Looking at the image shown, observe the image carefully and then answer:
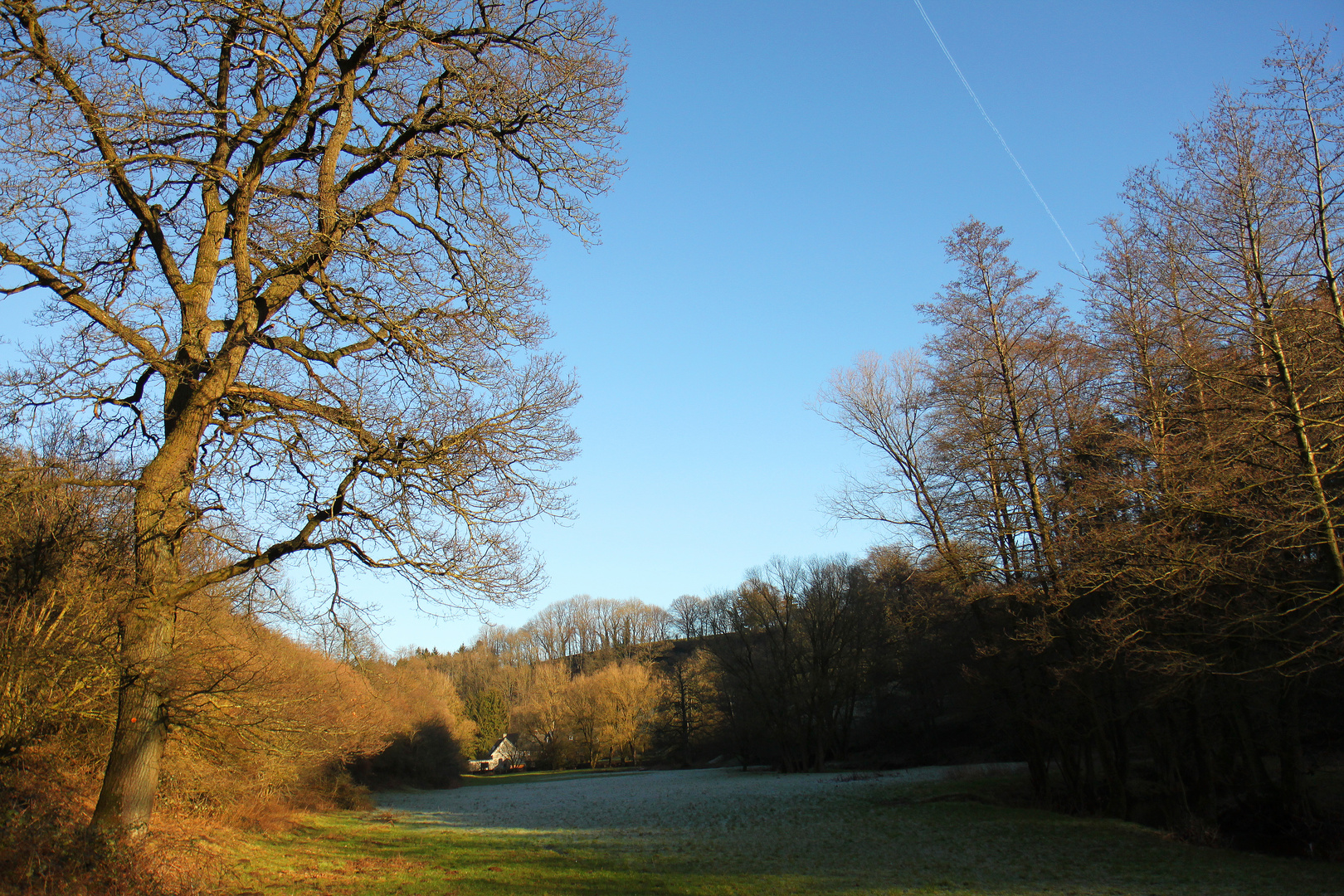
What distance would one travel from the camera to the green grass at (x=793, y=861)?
8492 millimetres

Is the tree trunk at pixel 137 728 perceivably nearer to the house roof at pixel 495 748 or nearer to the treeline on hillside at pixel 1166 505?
the treeline on hillside at pixel 1166 505

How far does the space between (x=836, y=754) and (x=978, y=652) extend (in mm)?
28092

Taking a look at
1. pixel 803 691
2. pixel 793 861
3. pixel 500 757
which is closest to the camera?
pixel 793 861

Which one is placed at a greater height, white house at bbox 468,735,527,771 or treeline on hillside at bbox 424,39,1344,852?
treeline on hillside at bbox 424,39,1344,852

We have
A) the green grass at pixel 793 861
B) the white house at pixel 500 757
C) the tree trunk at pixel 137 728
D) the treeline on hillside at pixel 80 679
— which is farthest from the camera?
the white house at pixel 500 757

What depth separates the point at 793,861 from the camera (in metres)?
10.5

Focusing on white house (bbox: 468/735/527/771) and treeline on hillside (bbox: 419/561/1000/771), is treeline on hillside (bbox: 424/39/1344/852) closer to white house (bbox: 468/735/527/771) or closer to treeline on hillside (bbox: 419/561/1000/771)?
treeline on hillside (bbox: 419/561/1000/771)

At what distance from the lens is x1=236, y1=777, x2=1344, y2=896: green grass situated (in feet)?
27.9

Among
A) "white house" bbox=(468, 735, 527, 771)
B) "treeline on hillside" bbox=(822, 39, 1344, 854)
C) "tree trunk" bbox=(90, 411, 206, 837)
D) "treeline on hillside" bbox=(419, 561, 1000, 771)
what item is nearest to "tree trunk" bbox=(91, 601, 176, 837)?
"tree trunk" bbox=(90, 411, 206, 837)

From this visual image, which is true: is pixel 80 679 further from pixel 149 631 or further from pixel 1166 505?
pixel 1166 505

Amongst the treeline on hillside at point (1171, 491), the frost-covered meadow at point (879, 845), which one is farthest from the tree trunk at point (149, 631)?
the treeline on hillside at point (1171, 491)

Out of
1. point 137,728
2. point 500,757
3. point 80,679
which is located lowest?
point 500,757

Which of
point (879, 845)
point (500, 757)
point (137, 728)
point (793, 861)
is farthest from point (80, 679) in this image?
point (500, 757)

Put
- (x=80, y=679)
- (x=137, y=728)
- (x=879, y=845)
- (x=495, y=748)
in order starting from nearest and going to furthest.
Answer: (x=137, y=728) → (x=80, y=679) → (x=879, y=845) → (x=495, y=748)
